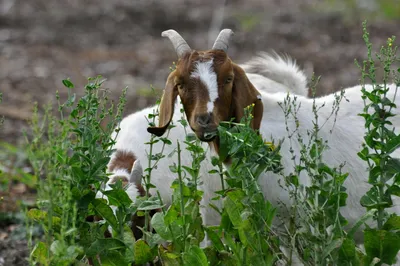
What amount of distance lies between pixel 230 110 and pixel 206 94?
10.2 inches

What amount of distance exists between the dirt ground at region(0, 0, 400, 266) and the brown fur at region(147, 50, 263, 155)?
14.9 feet

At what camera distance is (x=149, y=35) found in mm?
14969

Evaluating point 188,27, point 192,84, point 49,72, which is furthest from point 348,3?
point 192,84

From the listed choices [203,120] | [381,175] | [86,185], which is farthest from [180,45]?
[381,175]

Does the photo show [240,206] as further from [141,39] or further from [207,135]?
[141,39]

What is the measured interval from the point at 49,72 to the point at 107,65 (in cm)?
88

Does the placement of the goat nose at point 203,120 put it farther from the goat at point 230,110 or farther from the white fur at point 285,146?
the white fur at point 285,146

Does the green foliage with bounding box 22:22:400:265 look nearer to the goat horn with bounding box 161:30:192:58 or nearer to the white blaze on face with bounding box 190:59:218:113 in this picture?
the white blaze on face with bounding box 190:59:218:113

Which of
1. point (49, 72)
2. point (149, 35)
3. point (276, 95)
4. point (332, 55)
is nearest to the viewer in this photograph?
point (276, 95)

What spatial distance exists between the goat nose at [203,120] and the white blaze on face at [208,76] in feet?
0.50

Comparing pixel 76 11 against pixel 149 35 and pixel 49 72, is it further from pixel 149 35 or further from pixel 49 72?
pixel 49 72

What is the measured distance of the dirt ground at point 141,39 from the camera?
12.1 m

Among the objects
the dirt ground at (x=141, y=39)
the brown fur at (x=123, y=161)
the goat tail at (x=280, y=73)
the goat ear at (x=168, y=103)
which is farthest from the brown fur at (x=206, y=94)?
the dirt ground at (x=141, y=39)

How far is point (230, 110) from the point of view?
5625 millimetres
